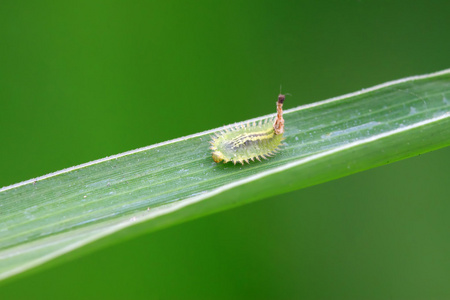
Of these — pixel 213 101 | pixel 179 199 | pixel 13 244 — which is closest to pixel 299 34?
pixel 213 101

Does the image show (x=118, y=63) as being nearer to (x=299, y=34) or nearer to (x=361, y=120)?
(x=299, y=34)

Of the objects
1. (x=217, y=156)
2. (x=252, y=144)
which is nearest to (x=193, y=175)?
(x=217, y=156)

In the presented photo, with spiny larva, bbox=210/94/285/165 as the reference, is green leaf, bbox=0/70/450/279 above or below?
below

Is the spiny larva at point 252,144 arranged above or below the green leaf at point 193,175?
above

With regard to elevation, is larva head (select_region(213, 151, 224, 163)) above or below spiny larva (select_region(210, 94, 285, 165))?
A: below

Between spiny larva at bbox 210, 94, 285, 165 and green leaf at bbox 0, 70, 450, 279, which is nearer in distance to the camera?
green leaf at bbox 0, 70, 450, 279
